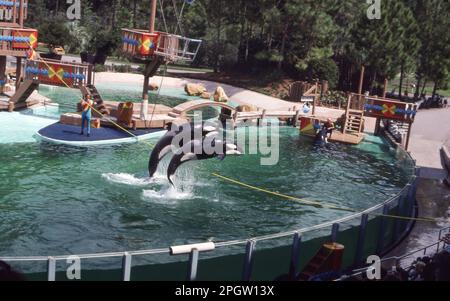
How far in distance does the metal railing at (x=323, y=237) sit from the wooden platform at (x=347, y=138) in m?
14.2

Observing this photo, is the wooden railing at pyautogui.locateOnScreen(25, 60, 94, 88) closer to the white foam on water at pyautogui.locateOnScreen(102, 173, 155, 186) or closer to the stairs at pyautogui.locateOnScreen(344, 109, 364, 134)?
the white foam on water at pyautogui.locateOnScreen(102, 173, 155, 186)

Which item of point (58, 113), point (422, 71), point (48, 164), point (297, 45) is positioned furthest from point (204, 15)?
point (48, 164)

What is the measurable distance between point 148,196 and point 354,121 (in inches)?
700

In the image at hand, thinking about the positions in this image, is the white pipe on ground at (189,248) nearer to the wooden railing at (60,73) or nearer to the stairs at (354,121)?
the wooden railing at (60,73)

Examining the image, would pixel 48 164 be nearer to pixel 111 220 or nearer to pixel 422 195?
pixel 111 220

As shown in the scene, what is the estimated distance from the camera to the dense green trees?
150 feet

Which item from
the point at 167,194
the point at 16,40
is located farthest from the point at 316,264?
the point at 16,40

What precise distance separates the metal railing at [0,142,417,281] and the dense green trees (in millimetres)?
27556

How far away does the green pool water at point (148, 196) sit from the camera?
15.9m

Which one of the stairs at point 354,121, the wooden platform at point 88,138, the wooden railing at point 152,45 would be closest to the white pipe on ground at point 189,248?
the wooden platform at point 88,138

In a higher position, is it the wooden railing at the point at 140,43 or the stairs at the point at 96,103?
the wooden railing at the point at 140,43

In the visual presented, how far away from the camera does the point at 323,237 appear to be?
12.7 metres

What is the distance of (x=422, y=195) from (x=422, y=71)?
30041 mm

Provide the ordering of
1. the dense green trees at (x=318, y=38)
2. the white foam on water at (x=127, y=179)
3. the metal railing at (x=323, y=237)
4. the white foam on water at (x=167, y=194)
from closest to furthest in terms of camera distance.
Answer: the metal railing at (x=323, y=237)
the white foam on water at (x=167, y=194)
the white foam on water at (x=127, y=179)
the dense green trees at (x=318, y=38)
